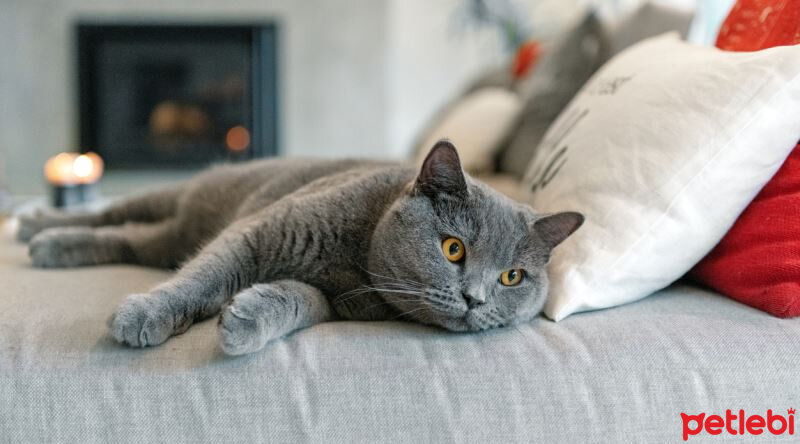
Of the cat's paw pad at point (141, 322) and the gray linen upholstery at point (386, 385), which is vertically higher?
the cat's paw pad at point (141, 322)

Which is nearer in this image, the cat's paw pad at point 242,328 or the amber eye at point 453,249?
the cat's paw pad at point 242,328

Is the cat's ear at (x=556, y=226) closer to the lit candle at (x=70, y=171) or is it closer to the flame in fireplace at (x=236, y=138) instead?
the lit candle at (x=70, y=171)

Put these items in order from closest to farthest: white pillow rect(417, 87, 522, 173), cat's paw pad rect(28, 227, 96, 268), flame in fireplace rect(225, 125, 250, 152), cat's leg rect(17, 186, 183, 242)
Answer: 1. cat's paw pad rect(28, 227, 96, 268)
2. cat's leg rect(17, 186, 183, 242)
3. white pillow rect(417, 87, 522, 173)
4. flame in fireplace rect(225, 125, 250, 152)

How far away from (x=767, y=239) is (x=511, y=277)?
383 millimetres

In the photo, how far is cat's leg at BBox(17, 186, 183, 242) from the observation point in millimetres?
1638

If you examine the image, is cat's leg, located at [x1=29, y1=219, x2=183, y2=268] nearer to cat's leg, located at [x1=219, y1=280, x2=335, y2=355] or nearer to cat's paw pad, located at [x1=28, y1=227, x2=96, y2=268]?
cat's paw pad, located at [x1=28, y1=227, x2=96, y2=268]

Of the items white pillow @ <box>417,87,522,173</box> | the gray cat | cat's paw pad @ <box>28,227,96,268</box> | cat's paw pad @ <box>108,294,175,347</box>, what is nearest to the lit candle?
cat's paw pad @ <box>28,227,96,268</box>

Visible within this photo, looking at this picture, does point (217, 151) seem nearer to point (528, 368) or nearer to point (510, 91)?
point (510, 91)

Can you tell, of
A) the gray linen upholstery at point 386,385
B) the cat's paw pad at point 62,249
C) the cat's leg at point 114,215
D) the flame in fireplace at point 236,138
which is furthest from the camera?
the flame in fireplace at point 236,138

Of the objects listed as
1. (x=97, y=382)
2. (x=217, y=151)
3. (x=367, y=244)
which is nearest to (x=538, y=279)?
(x=367, y=244)

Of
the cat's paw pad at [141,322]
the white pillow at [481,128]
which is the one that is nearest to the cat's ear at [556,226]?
the cat's paw pad at [141,322]

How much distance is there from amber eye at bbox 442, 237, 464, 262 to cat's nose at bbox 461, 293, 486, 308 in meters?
0.06

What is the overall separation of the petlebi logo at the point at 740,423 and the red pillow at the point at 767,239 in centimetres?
16

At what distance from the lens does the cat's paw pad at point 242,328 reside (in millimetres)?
862
